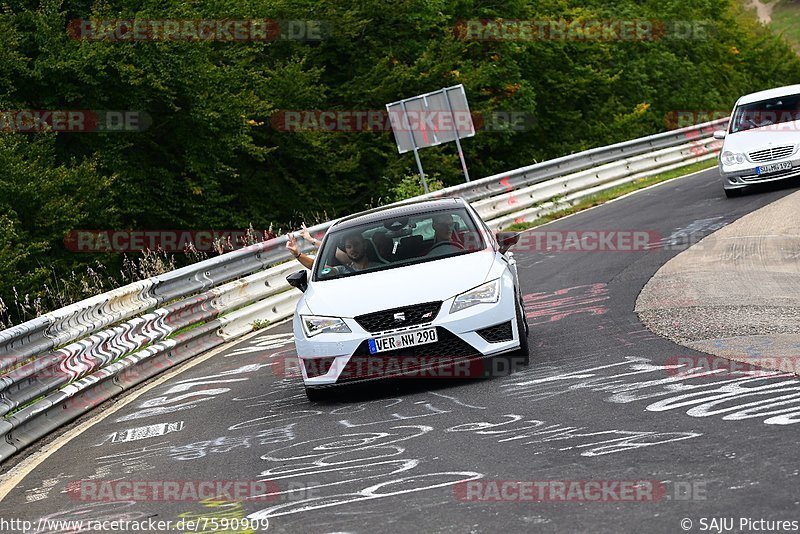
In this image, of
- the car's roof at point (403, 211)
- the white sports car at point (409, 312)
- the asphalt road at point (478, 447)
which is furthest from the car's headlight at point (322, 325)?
the car's roof at point (403, 211)

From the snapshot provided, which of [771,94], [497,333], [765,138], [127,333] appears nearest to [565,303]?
[497,333]

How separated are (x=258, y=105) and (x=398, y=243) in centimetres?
2315

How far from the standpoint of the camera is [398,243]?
34.9 feet

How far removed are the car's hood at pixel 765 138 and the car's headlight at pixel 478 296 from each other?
12984 millimetres

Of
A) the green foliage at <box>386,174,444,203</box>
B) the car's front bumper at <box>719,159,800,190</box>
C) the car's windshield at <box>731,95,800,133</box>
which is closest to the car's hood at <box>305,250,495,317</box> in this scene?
the car's front bumper at <box>719,159,800,190</box>

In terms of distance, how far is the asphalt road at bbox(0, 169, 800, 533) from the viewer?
18.6ft

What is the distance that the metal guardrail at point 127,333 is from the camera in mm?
10125

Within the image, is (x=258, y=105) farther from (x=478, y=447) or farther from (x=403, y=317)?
(x=478, y=447)

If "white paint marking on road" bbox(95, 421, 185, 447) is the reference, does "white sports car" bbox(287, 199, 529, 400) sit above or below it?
above

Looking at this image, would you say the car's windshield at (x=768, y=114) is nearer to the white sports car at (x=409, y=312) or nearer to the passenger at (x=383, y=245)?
the white sports car at (x=409, y=312)

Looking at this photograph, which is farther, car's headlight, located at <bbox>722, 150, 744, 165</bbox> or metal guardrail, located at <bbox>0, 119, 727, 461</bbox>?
car's headlight, located at <bbox>722, 150, 744, 165</bbox>

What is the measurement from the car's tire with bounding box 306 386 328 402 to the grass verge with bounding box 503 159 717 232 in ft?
43.3

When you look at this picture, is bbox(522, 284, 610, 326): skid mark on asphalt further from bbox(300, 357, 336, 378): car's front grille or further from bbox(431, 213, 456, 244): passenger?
bbox(300, 357, 336, 378): car's front grille

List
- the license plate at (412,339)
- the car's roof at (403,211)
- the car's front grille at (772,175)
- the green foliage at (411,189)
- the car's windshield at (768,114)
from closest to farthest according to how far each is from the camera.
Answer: the license plate at (412,339) → the car's roof at (403,211) → the car's front grille at (772,175) → the car's windshield at (768,114) → the green foliage at (411,189)
